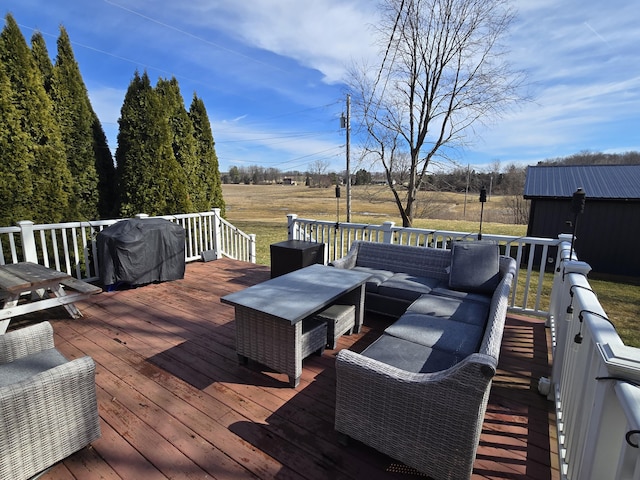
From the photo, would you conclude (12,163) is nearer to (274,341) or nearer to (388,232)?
(274,341)

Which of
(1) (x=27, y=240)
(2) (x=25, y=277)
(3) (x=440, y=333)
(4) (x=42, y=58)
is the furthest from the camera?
(4) (x=42, y=58)

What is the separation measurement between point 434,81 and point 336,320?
739 centimetres

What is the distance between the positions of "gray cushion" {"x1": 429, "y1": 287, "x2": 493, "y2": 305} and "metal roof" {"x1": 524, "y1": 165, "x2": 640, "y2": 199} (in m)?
7.25

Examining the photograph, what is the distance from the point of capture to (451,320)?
2445 millimetres

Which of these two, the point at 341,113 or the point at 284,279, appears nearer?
the point at 284,279

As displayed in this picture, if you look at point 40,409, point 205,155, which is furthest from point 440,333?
point 205,155

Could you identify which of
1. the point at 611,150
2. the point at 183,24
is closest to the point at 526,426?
the point at 183,24

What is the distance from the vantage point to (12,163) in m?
4.26

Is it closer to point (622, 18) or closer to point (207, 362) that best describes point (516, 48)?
point (622, 18)

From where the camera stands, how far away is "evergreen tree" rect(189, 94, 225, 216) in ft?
22.6

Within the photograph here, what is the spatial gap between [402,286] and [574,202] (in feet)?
5.47

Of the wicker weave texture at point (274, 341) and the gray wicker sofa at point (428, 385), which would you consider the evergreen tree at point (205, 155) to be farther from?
the gray wicker sofa at point (428, 385)

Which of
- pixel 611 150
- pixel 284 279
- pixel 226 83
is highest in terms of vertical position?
pixel 226 83

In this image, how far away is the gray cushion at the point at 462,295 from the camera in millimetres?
2975
